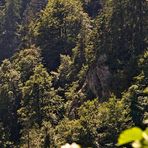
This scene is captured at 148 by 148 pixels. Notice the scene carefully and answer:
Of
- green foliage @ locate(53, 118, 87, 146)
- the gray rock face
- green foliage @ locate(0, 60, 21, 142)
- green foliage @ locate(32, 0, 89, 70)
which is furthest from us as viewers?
green foliage @ locate(32, 0, 89, 70)

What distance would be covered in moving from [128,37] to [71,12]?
553 inches

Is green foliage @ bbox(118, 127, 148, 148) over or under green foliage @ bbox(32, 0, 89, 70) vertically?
under

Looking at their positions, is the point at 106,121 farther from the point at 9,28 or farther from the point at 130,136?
the point at 9,28

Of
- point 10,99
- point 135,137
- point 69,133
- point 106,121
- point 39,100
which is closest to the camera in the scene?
point 135,137

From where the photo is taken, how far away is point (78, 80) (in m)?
50.1

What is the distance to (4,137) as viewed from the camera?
152 feet

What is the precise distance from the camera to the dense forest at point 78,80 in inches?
1510

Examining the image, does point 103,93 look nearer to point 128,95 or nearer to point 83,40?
point 128,95

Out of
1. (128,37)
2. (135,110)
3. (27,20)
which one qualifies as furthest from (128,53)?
(27,20)

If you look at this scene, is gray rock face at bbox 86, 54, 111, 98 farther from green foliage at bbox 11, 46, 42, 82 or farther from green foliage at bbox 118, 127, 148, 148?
green foliage at bbox 118, 127, 148, 148

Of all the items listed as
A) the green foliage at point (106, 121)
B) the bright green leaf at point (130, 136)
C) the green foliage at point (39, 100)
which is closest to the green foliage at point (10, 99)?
the green foliage at point (39, 100)

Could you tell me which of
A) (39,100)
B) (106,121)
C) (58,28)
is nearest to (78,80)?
(39,100)

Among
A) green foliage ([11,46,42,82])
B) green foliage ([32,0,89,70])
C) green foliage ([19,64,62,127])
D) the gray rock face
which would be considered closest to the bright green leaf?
the gray rock face

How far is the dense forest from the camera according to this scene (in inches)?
1510
